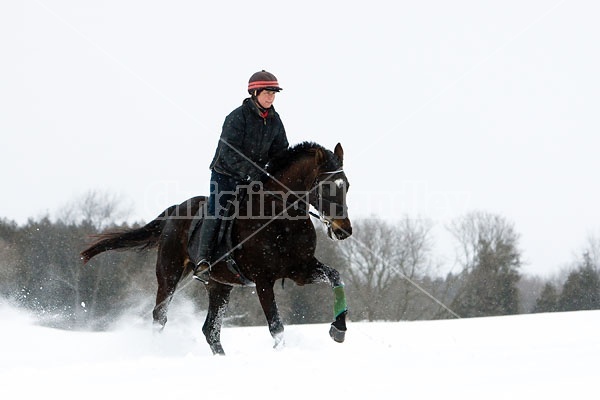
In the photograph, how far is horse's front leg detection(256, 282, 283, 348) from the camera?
7.49 meters

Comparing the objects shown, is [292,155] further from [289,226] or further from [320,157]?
[289,226]

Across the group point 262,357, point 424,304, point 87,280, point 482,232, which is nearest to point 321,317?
point 87,280

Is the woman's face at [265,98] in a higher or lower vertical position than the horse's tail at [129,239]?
higher

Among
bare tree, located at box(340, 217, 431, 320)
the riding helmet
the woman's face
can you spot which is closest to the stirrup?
the woman's face

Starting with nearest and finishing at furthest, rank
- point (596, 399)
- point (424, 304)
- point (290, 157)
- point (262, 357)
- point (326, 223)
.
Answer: point (596, 399) → point (262, 357) → point (326, 223) → point (290, 157) → point (424, 304)

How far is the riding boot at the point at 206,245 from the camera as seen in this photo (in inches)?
323

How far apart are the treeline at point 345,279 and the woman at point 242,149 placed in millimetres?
14780

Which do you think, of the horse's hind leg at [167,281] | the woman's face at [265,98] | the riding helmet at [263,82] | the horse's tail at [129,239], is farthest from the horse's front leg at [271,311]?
the horse's tail at [129,239]

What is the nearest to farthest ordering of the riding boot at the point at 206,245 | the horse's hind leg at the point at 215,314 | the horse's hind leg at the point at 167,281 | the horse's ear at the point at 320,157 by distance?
the horse's ear at the point at 320,157
the riding boot at the point at 206,245
the horse's hind leg at the point at 215,314
the horse's hind leg at the point at 167,281

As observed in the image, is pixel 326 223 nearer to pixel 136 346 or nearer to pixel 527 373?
pixel 527 373

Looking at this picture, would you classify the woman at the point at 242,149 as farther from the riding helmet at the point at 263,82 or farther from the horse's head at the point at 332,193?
the horse's head at the point at 332,193

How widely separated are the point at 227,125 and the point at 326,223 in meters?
1.91

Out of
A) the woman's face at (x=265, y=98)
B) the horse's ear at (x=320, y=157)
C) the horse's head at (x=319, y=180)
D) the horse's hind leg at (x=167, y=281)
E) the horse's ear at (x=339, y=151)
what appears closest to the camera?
the horse's head at (x=319, y=180)

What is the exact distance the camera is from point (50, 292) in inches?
1465
